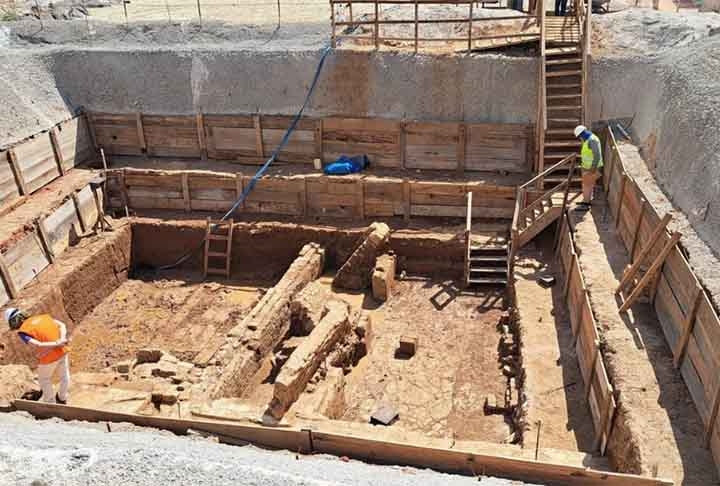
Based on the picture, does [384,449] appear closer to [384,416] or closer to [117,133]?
[384,416]

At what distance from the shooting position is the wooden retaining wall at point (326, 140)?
15008 millimetres

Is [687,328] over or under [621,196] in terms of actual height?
under

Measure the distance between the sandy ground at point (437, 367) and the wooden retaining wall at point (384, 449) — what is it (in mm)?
1809

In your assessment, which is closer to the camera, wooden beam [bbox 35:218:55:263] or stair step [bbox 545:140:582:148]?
wooden beam [bbox 35:218:55:263]

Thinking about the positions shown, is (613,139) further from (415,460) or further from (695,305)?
(415,460)

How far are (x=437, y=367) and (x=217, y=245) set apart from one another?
22.4 ft

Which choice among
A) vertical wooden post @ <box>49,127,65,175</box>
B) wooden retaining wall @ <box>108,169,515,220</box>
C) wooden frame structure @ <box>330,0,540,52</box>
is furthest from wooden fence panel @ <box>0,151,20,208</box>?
wooden frame structure @ <box>330,0,540,52</box>

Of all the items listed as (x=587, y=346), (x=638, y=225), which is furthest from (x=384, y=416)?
(x=638, y=225)

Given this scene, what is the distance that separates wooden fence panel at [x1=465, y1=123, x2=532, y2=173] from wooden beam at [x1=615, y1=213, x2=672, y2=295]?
18.6 ft

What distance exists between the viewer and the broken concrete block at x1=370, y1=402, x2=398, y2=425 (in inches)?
385

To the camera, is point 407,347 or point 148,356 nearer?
point 148,356

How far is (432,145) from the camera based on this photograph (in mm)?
15375

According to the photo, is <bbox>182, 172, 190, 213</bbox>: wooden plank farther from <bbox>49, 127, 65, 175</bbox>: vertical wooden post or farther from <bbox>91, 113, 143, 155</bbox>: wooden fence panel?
<bbox>49, 127, 65, 175</bbox>: vertical wooden post

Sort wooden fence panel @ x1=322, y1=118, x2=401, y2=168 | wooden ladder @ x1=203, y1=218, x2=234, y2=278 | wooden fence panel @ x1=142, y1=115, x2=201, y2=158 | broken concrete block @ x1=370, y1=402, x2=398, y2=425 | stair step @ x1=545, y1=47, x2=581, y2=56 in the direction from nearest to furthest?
broken concrete block @ x1=370, y1=402, x2=398, y2=425
stair step @ x1=545, y1=47, x2=581, y2=56
wooden ladder @ x1=203, y1=218, x2=234, y2=278
wooden fence panel @ x1=322, y1=118, x2=401, y2=168
wooden fence panel @ x1=142, y1=115, x2=201, y2=158
